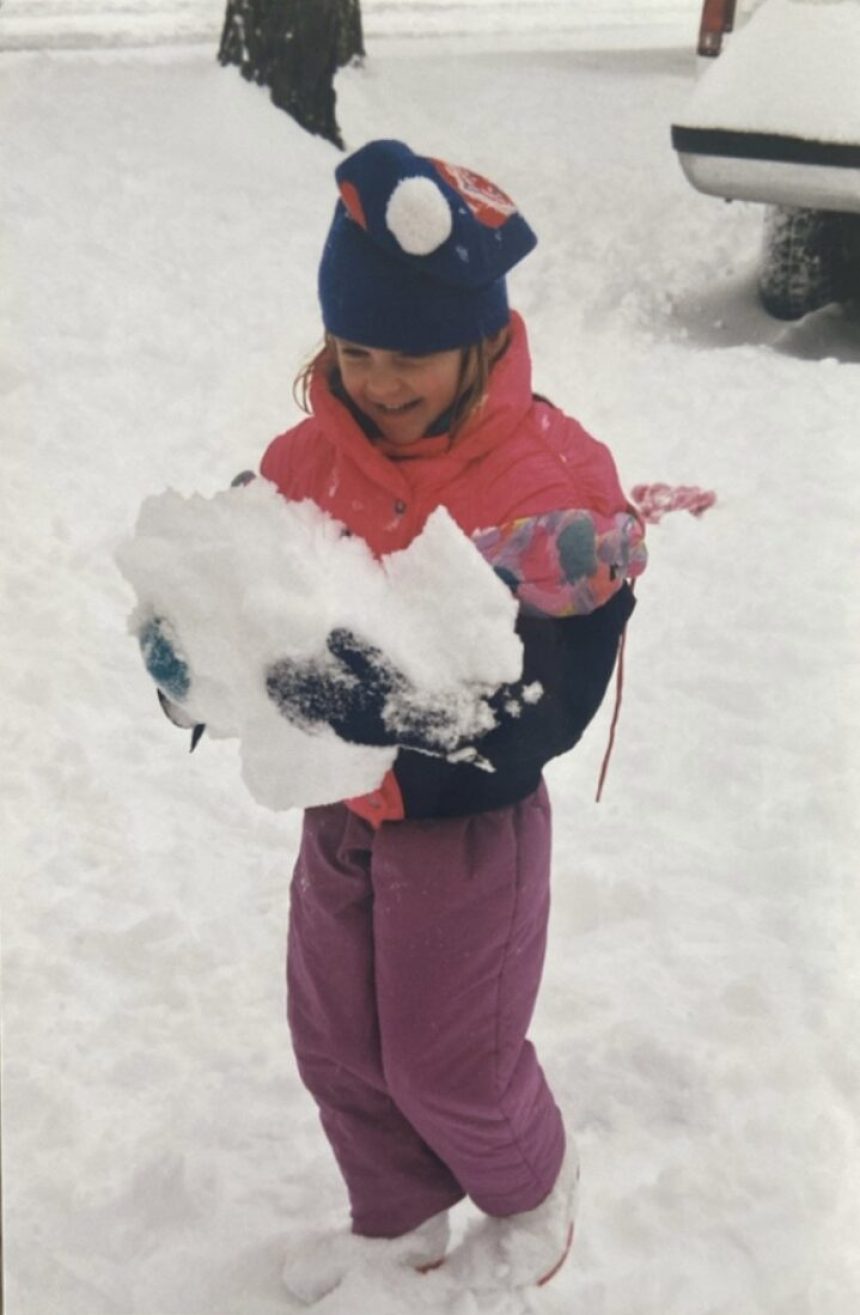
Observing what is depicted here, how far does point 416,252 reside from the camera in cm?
151

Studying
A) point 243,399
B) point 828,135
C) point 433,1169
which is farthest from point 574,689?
point 828,135

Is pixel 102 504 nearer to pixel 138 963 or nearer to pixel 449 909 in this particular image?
pixel 138 963

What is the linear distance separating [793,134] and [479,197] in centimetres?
485

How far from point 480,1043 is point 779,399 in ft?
13.5

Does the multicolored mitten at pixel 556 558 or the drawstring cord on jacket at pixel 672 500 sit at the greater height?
the multicolored mitten at pixel 556 558

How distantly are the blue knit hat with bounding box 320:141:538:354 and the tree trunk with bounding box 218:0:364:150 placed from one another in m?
5.21

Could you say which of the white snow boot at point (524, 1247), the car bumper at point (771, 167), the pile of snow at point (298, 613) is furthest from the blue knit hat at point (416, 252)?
the car bumper at point (771, 167)

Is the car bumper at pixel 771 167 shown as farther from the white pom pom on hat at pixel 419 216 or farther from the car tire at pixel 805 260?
the white pom pom on hat at pixel 419 216

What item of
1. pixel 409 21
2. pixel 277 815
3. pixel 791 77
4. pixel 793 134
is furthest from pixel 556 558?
pixel 409 21

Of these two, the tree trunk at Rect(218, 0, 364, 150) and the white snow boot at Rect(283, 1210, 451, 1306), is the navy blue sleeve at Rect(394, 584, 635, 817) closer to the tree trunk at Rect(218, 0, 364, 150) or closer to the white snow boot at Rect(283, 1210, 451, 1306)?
the white snow boot at Rect(283, 1210, 451, 1306)

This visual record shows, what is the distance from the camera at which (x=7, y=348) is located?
4602mm

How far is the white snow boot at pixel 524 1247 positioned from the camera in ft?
6.46

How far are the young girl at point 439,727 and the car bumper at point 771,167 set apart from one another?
4.76m

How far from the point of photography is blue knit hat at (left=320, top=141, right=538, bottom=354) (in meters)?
1.50
